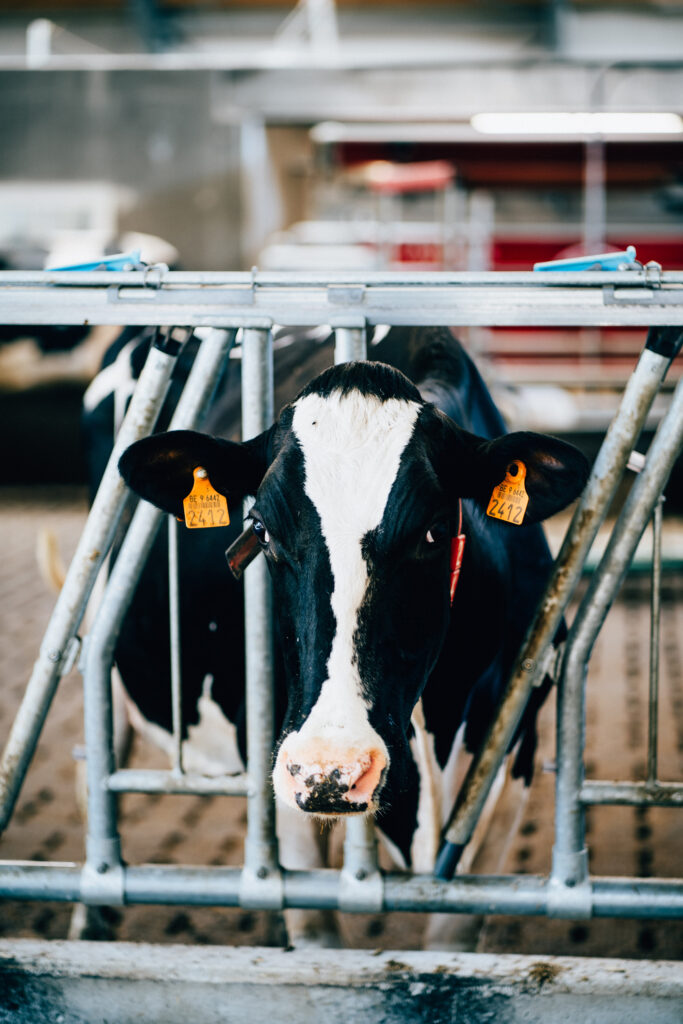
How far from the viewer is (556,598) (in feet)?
5.60

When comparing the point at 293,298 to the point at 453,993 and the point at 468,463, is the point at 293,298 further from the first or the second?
the point at 453,993

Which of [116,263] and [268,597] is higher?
[116,263]

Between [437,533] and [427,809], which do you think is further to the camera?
[427,809]

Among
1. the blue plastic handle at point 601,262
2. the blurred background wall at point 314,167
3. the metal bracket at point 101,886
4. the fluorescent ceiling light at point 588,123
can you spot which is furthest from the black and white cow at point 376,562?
the fluorescent ceiling light at point 588,123

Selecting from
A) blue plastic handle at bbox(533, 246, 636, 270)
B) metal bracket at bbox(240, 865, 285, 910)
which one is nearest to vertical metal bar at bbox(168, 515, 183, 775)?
metal bracket at bbox(240, 865, 285, 910)

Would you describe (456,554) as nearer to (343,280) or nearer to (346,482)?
(346,482)

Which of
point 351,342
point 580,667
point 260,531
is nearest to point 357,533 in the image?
point 260,531

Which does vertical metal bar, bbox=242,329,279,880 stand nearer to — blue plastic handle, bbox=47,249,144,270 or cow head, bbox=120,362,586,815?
cow head, bbox=120,362,586,815

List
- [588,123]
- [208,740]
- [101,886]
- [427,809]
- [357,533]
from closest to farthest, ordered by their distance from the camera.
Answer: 1. [357,533]
2. [101,886]
3. [427,809]
4. [208,740]
5. [588,123]

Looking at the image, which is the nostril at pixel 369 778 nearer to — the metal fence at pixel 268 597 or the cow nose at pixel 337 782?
the cow nose at pixel 337 782

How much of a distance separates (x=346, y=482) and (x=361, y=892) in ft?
2.46

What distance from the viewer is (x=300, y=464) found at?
4.82 feet

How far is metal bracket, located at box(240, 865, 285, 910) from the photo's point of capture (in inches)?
68.5

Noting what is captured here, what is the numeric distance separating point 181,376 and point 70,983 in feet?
5.08
